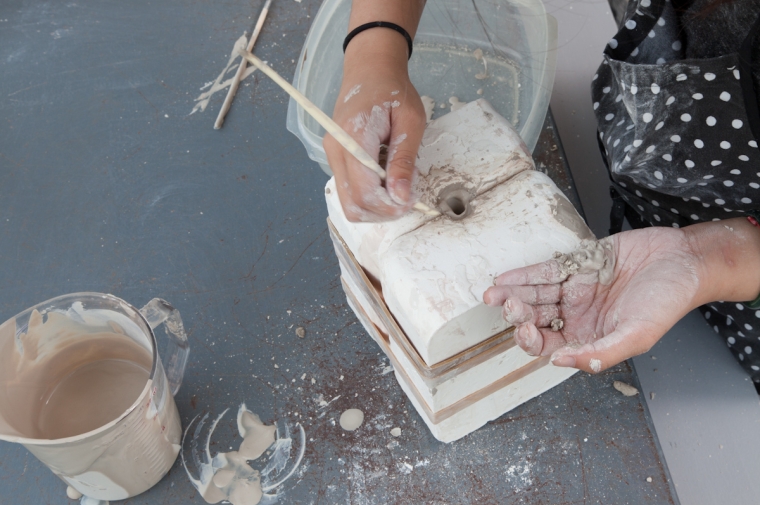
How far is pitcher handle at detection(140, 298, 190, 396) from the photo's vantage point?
2.90ft

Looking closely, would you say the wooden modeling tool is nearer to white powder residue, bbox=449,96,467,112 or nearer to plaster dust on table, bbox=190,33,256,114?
white powder residue, bbox=449,96,467,112

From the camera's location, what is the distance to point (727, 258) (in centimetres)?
85

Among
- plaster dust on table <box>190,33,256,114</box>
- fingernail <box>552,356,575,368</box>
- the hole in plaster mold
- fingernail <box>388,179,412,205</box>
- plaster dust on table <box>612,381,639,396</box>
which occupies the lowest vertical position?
plaster dust on table <box>612,381,639,396</box>

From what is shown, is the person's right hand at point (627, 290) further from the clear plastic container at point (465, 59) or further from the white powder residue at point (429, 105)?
the white powder residue at point (429, 105)

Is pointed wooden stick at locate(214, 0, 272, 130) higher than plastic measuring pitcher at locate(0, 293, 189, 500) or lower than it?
higher

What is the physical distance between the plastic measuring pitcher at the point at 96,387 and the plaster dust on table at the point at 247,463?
54mm

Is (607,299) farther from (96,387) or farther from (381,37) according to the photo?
(96,387)

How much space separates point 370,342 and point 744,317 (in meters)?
0.62

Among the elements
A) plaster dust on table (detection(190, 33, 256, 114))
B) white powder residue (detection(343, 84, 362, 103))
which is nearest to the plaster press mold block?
white powder residue (detection(343, 84, 362, 103))

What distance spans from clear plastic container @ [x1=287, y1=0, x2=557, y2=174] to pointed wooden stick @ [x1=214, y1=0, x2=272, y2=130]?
0.72 feet

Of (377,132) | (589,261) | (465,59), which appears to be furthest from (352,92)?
(465,59)

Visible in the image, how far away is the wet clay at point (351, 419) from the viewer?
0.97m

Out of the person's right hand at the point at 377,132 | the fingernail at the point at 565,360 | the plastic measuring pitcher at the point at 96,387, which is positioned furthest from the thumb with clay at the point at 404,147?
the plastic measuring pitcher at the point at 96,387

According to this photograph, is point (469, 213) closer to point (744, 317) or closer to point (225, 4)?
point (744, 317)
